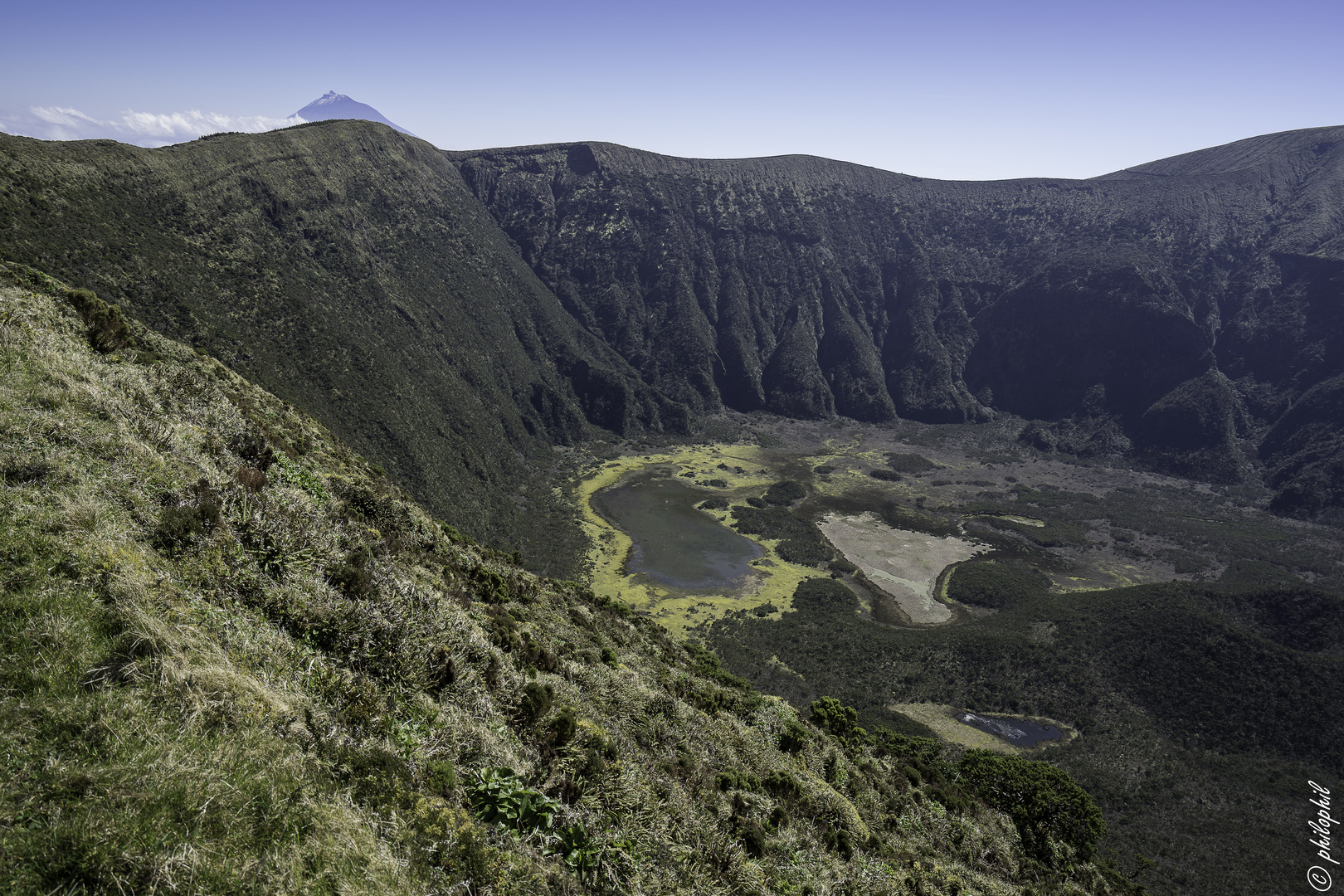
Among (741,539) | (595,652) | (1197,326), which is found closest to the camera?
(595,652)

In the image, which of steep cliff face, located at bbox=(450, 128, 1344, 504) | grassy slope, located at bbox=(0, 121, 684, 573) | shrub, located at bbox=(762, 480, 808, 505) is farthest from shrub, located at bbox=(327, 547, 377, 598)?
steep cliff face, located at bbox=(450, 128, 1344, 504)

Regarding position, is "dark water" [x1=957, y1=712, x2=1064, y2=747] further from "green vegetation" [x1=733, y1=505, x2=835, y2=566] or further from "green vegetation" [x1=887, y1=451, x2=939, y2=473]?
"green vegetation" [x1=887, y1=451, x2=939, y2=473]

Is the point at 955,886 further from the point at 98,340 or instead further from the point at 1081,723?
the point at 1081,723

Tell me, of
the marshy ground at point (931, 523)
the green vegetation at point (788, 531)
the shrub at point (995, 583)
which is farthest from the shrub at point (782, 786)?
the green vegetation at point (788, 531)

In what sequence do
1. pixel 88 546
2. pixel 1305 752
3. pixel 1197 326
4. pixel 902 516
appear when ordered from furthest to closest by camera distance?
pixel 1197 326 < pixel 902 516 < pixel 1305 752 < pixel 88 546

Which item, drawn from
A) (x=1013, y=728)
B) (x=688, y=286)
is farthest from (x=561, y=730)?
(x=688, y=286)

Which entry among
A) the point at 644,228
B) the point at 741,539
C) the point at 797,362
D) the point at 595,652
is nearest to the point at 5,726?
the point at 595,652

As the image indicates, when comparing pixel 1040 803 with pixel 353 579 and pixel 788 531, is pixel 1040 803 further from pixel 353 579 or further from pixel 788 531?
pixel 788 531
